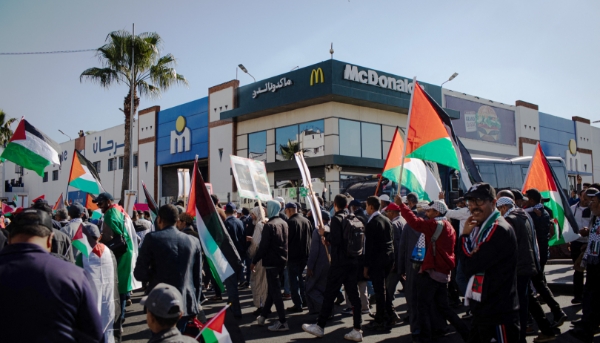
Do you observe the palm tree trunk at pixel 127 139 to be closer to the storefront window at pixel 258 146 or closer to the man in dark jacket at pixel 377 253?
the storefront window at pixel 258 146

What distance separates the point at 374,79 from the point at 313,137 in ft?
14.7

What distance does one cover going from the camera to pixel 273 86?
26297mm

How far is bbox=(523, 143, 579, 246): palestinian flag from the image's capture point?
779 cm

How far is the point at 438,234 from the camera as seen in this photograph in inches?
231

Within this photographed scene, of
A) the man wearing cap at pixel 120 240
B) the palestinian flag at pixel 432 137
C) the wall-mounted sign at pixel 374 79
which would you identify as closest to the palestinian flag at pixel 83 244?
the man wearing cap at pixel 120 240

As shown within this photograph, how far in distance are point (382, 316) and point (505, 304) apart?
340 centimetres

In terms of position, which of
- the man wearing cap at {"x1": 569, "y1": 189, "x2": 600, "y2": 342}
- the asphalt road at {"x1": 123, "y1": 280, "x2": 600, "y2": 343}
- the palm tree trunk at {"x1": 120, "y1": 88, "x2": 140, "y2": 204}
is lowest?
the asphalt road at {"x1": 123, "y1": 280, "x2": 600, "y2": 343}

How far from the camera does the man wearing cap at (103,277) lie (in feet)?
16.7

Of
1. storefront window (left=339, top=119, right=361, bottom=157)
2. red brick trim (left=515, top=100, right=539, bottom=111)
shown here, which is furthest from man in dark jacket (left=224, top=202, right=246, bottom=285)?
red brick trim (left=515, top=100, right=539, bottom=111)

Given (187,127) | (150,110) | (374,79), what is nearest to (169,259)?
(374,79)

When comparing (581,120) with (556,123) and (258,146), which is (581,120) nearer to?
(556,123)

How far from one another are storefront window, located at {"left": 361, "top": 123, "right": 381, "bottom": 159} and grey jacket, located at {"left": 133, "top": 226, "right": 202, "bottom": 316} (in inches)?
833

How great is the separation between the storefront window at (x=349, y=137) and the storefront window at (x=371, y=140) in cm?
43

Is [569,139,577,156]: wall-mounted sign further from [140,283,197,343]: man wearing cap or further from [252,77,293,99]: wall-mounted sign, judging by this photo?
[140,283,197,343]: man wearing cap
